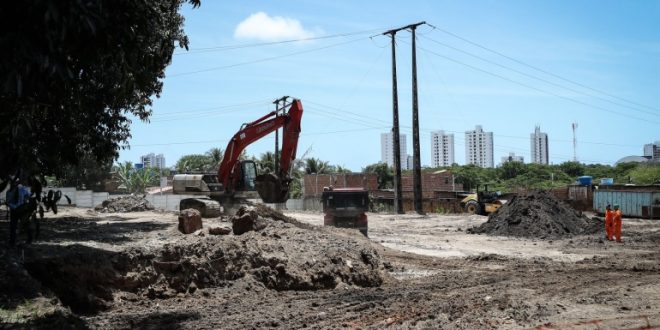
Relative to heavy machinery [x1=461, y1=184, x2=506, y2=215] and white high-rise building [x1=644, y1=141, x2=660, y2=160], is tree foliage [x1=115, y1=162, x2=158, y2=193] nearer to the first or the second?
heavy machinery [x1=461, y1=184, x2=506, y2=215]

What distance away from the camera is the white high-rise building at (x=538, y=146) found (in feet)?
437

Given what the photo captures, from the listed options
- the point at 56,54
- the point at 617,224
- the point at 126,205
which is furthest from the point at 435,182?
the point at 56,54

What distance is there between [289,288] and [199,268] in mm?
1844

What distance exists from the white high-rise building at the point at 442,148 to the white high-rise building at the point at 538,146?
58.8 ft

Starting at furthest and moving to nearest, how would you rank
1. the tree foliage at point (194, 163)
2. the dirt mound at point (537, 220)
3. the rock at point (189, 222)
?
the tree foliage at point (194, 163) < the dirt mound at point (537, 220) < the rock at point (189, 222)

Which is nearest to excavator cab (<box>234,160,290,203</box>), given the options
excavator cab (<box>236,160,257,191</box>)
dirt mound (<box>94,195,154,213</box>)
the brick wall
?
excavator cab (<box>236,160,257,191</box>)

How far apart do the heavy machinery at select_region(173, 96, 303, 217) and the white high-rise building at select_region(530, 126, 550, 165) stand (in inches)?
4593

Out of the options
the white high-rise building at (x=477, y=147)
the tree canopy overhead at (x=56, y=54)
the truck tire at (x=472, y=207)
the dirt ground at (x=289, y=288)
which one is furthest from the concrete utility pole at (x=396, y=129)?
the white high-rise building at (x=477, y=147)

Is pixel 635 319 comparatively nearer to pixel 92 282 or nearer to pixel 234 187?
pixel 92 282

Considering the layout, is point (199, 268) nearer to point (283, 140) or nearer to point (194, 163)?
point (283, 140)

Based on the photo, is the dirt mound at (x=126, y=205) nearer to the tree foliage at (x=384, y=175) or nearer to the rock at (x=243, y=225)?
the rock at (x=243, y=225)

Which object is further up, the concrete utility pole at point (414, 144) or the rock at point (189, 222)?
the concrete utility pole at point (414, 144)

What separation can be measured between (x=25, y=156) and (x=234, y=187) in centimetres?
2160

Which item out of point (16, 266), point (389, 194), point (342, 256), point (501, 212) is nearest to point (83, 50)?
point (16, 266)
